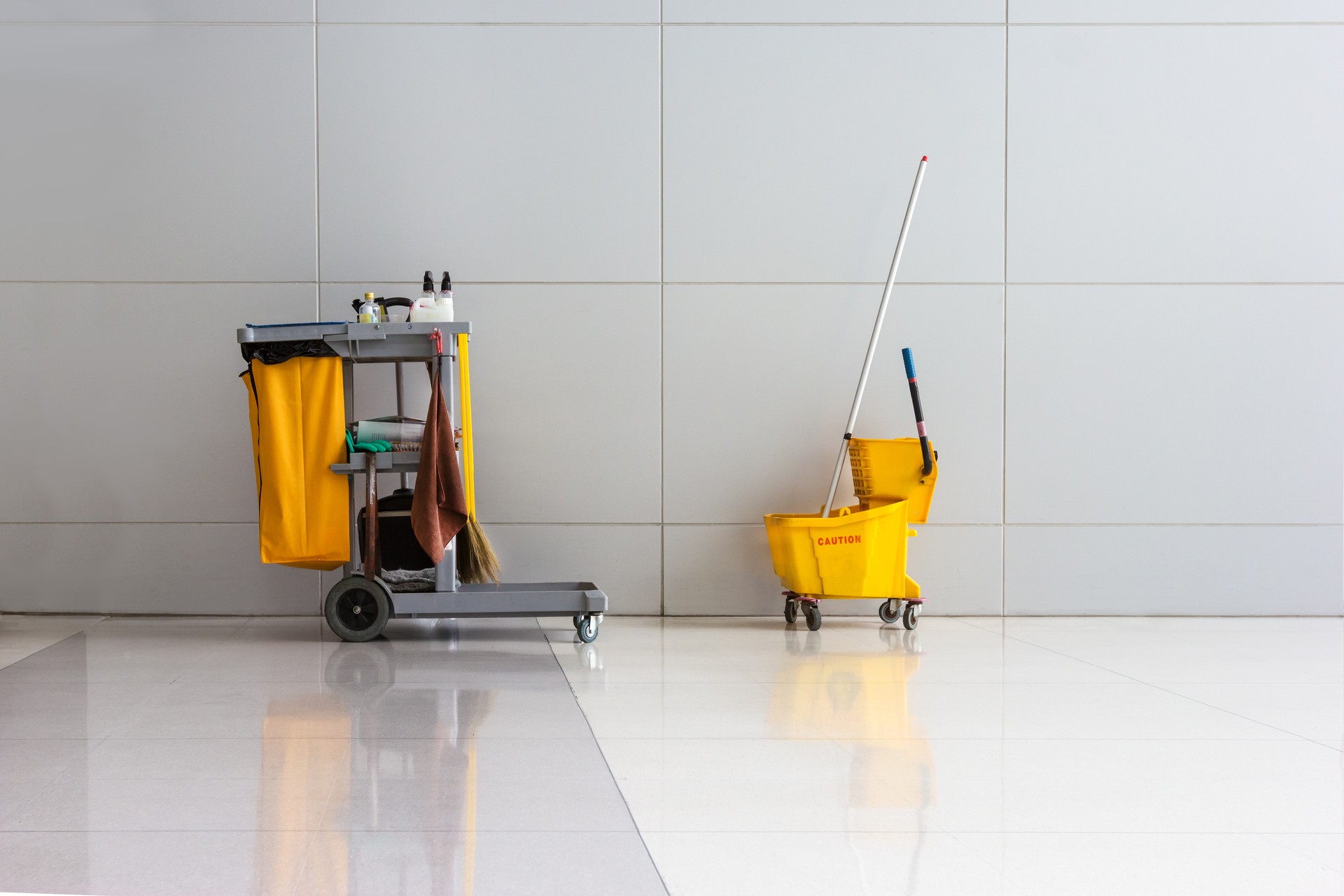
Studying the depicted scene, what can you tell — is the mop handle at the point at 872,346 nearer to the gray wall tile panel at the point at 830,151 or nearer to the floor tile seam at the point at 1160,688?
the gray wall tile panel at the point at 830,151

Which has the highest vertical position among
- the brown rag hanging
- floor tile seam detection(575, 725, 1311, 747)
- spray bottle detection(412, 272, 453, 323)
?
spray bottle detection(412, 272, 453, 323)

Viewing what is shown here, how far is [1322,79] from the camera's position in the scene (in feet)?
14.0

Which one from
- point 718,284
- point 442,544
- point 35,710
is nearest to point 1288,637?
point 718,284

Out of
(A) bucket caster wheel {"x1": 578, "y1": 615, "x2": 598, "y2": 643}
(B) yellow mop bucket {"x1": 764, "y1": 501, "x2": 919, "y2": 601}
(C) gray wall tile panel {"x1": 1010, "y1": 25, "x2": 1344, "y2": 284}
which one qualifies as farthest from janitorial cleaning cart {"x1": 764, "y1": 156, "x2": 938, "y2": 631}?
(C) gray wall tile panel {"x1": 1010, "y1": 25, "x2": 1344, "y2": 284}

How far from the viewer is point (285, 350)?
133 inches

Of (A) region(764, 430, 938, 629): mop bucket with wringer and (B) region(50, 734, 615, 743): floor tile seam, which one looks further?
(A) region(764, 430, 938, 629): mop bucket with wringer

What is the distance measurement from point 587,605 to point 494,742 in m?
1.33

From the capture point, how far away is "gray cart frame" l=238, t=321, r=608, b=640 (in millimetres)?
3393

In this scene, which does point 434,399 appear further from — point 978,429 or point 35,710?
point 978,429

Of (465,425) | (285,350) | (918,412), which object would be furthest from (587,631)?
(918,412)

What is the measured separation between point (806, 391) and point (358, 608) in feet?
6.41

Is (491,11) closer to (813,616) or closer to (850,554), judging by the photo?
(850,554)

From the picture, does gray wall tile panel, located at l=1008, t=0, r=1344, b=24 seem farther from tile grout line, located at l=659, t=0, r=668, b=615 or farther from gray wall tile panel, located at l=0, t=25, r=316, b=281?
gray wall tile panel, located at l=0, t=25, r=316, b=281

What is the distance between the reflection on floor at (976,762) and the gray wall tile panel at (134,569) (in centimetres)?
148
